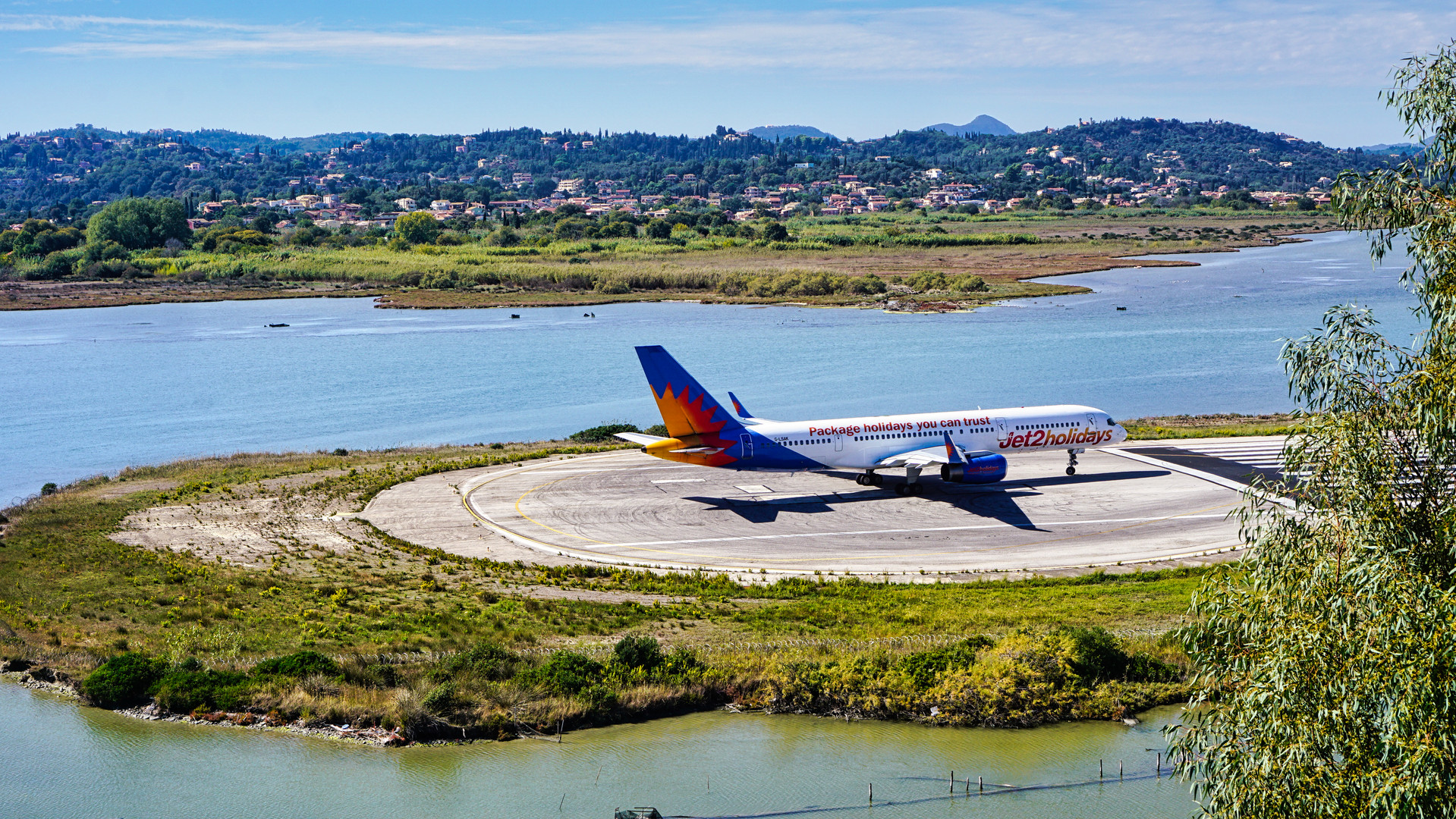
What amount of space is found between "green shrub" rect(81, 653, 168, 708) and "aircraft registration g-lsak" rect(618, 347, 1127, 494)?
81.8 ft

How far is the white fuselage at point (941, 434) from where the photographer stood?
199ft

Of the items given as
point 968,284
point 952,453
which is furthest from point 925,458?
point 968,284

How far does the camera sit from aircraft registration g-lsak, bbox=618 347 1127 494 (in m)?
58.1

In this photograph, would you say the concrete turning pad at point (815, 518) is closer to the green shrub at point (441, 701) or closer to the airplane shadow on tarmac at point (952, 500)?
the airplane shadow on tarmac at point (952, 500)

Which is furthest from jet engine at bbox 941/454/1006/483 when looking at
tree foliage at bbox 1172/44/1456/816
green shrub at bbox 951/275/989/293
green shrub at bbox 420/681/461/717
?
green shrub at bbox 951/275/989/293

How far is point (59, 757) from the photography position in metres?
34.0

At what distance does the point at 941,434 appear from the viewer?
6319cm

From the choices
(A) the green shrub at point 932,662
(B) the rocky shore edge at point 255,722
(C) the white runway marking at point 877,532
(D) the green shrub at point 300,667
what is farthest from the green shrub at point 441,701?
(C) the white runway marking at point 877,532

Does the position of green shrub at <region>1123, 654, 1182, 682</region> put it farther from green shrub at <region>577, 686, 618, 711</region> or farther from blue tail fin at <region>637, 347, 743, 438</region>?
blue tail fin at <region>637, 347, 743, 438</region>

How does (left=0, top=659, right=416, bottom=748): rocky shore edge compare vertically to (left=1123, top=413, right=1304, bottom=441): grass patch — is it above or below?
below

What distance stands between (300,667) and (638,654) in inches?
414

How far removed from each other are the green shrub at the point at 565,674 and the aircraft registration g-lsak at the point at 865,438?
20.2 metres

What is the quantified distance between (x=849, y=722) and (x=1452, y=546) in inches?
808

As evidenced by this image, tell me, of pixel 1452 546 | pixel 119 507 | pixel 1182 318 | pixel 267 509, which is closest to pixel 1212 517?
pixel 1452 546
